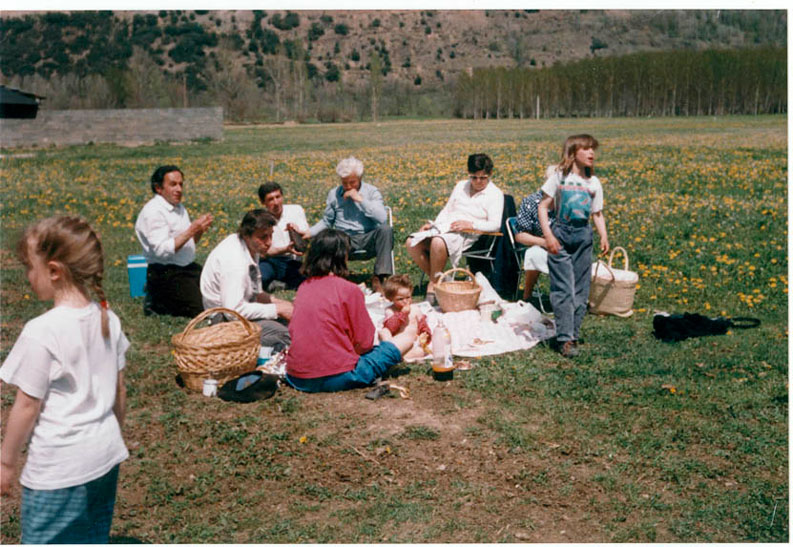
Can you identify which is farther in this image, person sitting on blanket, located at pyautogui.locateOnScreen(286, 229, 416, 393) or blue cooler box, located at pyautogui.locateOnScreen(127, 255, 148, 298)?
blue cooler box, located at pyautogui.locateOnScreen(127, 255, 148, 298)

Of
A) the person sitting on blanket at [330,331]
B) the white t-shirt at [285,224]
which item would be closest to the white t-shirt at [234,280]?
the person sitting on blanket at [330,331]

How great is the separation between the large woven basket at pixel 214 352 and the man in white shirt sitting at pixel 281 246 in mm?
2528

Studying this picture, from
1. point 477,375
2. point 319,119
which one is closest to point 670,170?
point 477,375

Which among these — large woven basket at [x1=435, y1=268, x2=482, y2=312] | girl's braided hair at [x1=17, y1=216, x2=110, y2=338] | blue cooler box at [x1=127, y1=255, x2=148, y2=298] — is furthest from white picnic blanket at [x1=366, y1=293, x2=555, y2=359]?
girl's braided hair at [x1=17, y1=216, x2=110, y2=338]

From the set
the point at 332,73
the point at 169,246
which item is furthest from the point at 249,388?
the point at 332,73

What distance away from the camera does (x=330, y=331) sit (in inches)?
200

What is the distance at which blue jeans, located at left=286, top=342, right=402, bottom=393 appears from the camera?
521cm

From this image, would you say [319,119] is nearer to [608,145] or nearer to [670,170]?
[608,145]

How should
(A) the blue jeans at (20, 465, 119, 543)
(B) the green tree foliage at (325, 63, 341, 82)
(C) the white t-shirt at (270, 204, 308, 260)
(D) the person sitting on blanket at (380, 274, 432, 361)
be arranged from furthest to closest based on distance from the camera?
(B) the green tree foliage at (325, 63, 341, 82) < (C) the white t-shirt at (270, 204, 308, 260) < (D) the person sitting on blanket at (380, 274, 432, 361) < (A) the blue jeans at (20, 465, 119, 543)

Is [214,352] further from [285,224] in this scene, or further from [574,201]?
[285,224]

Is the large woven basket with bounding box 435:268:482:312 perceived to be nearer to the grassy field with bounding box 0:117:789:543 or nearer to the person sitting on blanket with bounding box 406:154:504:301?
the person sitting on blanket with bounding box 406:154:504:301

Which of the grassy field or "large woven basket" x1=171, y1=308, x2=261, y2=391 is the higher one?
"large woven basket" x1=171, y1=308, x2=261, y2=391

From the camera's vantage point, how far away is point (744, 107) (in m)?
61.1

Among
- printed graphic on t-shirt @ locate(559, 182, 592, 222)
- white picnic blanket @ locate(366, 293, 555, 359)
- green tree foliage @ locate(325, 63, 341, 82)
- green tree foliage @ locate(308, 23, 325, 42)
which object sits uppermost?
green tree foliage @ locate(308, 23, 325, 42)
